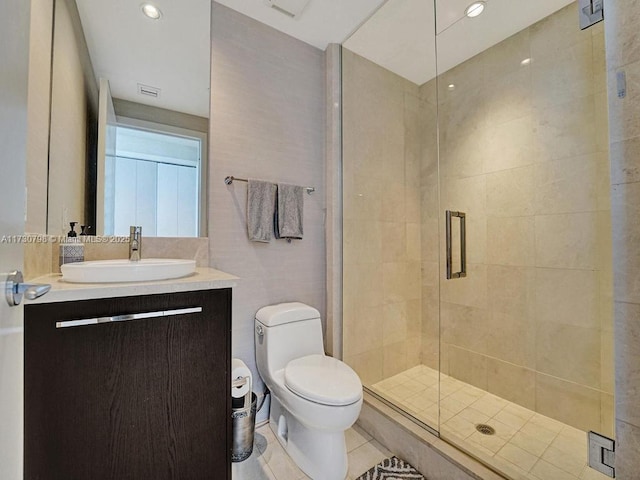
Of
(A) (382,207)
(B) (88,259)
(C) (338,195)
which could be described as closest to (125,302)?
(B) (88,259)

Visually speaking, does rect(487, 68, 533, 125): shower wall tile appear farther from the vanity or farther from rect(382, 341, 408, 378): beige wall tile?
the vanity

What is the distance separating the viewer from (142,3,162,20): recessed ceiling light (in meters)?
1.50

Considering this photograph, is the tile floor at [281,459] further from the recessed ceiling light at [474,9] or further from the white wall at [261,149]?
the recessed ceiling light at [474,9]

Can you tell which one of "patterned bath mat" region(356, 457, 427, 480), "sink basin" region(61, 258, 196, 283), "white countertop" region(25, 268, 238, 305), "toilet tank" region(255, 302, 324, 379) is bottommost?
"patterned bath mat" region(356, 457, 427, 480)

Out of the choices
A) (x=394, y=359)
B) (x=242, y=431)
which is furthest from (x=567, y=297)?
(x=242, y=431)

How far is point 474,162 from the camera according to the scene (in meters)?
2.14

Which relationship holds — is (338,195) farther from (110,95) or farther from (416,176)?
(110,95)

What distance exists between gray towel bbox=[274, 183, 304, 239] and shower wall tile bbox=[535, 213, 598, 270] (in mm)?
1469

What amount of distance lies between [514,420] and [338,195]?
5.63 feet

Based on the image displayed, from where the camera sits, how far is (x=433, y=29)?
1951 mm

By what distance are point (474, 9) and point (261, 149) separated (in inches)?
60.6

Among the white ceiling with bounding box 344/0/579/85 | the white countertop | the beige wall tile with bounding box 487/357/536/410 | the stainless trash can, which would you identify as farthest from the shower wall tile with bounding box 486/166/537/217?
the stainless trash can

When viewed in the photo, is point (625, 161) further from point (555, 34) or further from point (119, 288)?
point (119, 288)

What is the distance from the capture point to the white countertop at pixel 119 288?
850 mm
